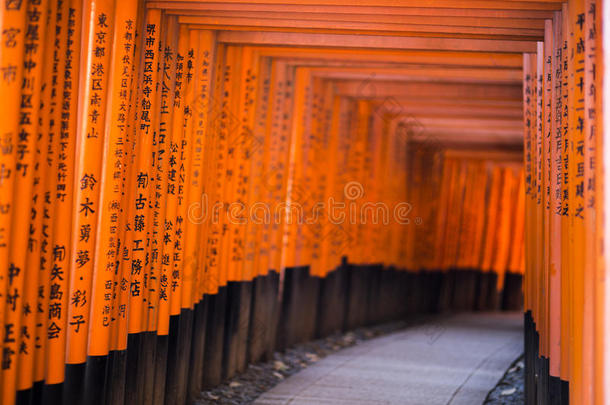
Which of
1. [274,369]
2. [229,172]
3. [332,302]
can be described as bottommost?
[274,369]

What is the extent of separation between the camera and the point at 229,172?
6.57 metres

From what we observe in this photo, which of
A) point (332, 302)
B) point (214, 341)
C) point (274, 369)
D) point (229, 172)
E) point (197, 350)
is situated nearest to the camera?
point (197, 350)

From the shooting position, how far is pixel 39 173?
373 centimetres

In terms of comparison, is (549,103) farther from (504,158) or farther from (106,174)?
(504,158)

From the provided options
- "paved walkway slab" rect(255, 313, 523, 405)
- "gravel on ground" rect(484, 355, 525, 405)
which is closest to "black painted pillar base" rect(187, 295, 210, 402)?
"paved walkway slab" rect(255, 313, 523, 405)

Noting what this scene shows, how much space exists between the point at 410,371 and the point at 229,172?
272 centimetres

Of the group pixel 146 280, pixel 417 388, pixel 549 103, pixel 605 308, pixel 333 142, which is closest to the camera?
pixel 605 308

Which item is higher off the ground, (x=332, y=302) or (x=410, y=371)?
(x=332, y=302)

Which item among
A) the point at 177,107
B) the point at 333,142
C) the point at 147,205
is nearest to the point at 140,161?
the point at 147,205

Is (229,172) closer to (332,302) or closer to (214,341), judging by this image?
(214,341)

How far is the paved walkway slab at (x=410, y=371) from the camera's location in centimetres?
608

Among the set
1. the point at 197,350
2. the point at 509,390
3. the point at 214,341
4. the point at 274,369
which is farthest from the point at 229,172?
the point at 509,390

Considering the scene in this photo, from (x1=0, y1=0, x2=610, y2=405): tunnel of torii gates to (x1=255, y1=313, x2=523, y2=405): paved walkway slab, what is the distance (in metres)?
0.67

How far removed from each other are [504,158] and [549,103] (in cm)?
986
